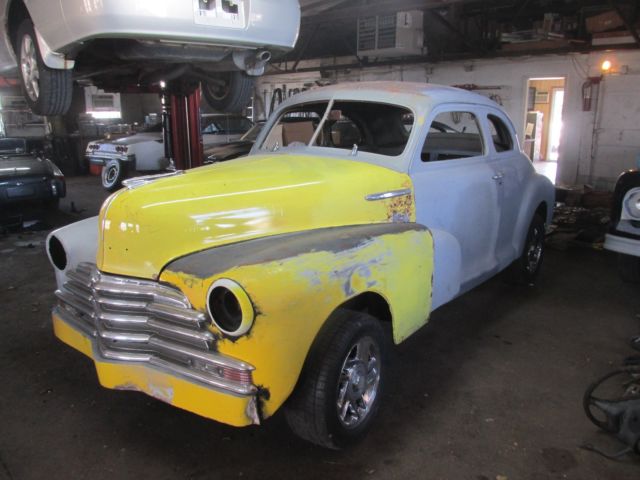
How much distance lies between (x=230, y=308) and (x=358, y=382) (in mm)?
815

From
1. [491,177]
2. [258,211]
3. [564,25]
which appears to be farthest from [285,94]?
[258,211]

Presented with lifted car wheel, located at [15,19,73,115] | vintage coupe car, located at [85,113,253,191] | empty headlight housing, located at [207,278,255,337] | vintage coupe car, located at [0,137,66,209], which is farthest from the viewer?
vintage coupe car, located at [85,113,253,191]

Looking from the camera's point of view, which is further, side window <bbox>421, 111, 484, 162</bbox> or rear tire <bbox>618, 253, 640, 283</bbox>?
rear tire <bbox>618, 253, 640, 283</bbox>

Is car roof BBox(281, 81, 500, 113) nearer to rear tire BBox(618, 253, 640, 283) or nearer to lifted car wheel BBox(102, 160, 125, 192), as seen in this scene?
rear tire BBox(618, 253, 640, 283)

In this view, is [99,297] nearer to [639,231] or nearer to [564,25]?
[639,231]

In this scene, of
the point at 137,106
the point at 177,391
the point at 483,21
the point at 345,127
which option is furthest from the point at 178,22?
the point at 137,106

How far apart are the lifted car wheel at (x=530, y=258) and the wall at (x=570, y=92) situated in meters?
5.34

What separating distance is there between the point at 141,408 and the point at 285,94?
40.2ft

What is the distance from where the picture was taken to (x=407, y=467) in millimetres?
2422

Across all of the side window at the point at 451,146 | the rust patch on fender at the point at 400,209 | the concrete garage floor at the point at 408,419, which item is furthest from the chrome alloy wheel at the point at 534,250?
the rust patch on fender at the point at 400,209

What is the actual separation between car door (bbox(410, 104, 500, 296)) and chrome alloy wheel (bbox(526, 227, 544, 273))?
998 millimetres

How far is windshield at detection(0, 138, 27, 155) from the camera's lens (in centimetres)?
777

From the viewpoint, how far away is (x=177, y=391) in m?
2.14

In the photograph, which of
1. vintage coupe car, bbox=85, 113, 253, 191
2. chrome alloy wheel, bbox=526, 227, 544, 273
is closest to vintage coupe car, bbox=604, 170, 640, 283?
chrome alloy wheel, bbox=526, 227, 544, 273
